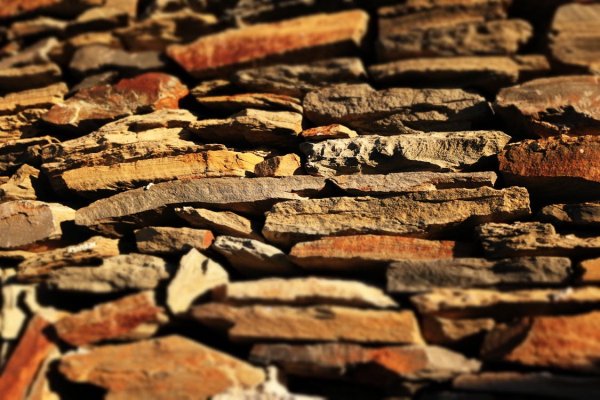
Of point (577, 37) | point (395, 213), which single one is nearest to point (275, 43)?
point (395, 213)

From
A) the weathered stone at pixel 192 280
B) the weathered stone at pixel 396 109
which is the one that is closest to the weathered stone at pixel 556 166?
the weathered stone at pixel 396 109

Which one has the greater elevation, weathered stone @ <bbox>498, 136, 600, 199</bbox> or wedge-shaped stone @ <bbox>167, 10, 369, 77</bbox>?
wedge-shaped stone @ <bbox>167, 10, 369, 77</bbox>

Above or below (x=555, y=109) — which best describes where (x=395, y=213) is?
below

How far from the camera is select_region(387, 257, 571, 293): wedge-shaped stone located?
6.34 ft

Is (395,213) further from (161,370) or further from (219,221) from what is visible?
(161,370)

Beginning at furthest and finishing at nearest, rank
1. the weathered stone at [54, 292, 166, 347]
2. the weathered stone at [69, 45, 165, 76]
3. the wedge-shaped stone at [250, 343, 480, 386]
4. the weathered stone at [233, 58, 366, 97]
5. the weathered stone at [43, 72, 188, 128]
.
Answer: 1. the weathered stone at [69, 45, 165, 76]
2. the weathered stone at [43, 72, 188, 128]
3. the weathered stone at [233, 58, 366, 97]
4. the weathered stone at [54, 292, 166, 347]
5. the wedge-shaped stone at [250, 343, 480, 386]

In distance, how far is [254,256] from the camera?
7.20ft

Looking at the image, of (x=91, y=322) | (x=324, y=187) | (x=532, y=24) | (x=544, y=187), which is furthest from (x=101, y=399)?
(x=532, y=24)

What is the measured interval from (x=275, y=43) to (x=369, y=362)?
1.51 metres

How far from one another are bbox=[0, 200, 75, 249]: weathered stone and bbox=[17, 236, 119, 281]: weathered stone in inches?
3.7

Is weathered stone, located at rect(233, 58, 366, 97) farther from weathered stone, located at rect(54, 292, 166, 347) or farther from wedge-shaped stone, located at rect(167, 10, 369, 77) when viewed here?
weathered stone, located at rect(54, 292, 166, 347)

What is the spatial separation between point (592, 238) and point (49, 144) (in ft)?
7.31

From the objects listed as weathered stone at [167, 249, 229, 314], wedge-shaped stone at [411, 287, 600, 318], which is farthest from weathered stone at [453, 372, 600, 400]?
weathered stone at [167, 249, 229, 314]

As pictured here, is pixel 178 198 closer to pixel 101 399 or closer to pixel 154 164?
pixel 154 164
